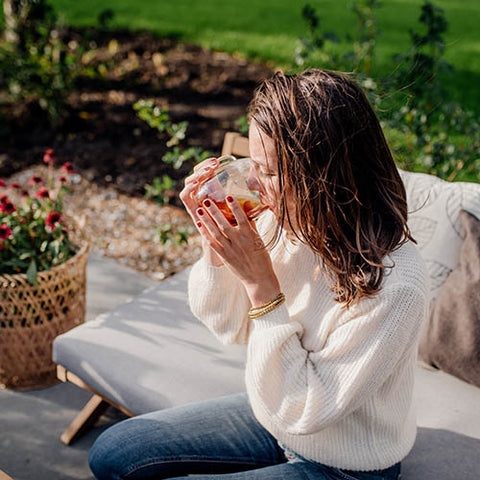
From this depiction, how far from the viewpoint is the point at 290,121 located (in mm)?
1501

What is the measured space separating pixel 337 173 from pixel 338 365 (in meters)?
0.50

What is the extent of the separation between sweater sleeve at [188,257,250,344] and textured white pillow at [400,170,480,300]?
79 cm

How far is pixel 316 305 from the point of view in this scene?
1732 millimetres

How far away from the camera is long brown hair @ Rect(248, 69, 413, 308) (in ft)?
4.85

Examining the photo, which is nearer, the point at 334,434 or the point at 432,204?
the point at 334,434

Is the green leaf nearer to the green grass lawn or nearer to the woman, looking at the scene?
the woman

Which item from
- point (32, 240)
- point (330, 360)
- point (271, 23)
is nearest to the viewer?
point (330, 360)

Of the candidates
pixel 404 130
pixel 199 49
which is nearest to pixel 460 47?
pixel 199 49

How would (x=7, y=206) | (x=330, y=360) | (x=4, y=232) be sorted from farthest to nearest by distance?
1. (x=7, y=206)
2. (x=4, y=232)
3. (x=330, y=360)

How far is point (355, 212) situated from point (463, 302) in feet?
2.89

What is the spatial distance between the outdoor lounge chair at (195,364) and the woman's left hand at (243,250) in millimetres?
702

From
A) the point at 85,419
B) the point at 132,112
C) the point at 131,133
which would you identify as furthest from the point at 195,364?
the point at 132,112

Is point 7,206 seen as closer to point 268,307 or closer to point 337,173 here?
point 268,307

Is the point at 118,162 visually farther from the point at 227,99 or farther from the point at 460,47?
the point at 460,47
